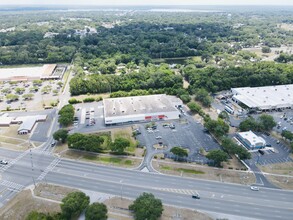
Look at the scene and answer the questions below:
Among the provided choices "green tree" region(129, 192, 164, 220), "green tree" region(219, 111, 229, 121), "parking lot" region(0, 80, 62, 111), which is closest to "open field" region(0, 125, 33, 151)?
"parking lot" region(0, 80, 62, 111)

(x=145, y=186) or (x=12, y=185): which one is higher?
(x=145, y=186)

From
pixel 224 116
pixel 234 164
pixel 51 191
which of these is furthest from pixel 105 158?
pixel 224 116

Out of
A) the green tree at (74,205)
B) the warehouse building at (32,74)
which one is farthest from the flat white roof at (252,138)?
the warehouse building at (32,74)

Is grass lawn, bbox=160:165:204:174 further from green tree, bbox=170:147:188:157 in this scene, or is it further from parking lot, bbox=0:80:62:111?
parking lot, bbox=0:80:62:111

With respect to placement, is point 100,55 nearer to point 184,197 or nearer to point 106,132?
point 106,132

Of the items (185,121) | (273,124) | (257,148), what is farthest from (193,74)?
(257,148)

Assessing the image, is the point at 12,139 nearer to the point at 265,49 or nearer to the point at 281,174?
the point at 281,174
